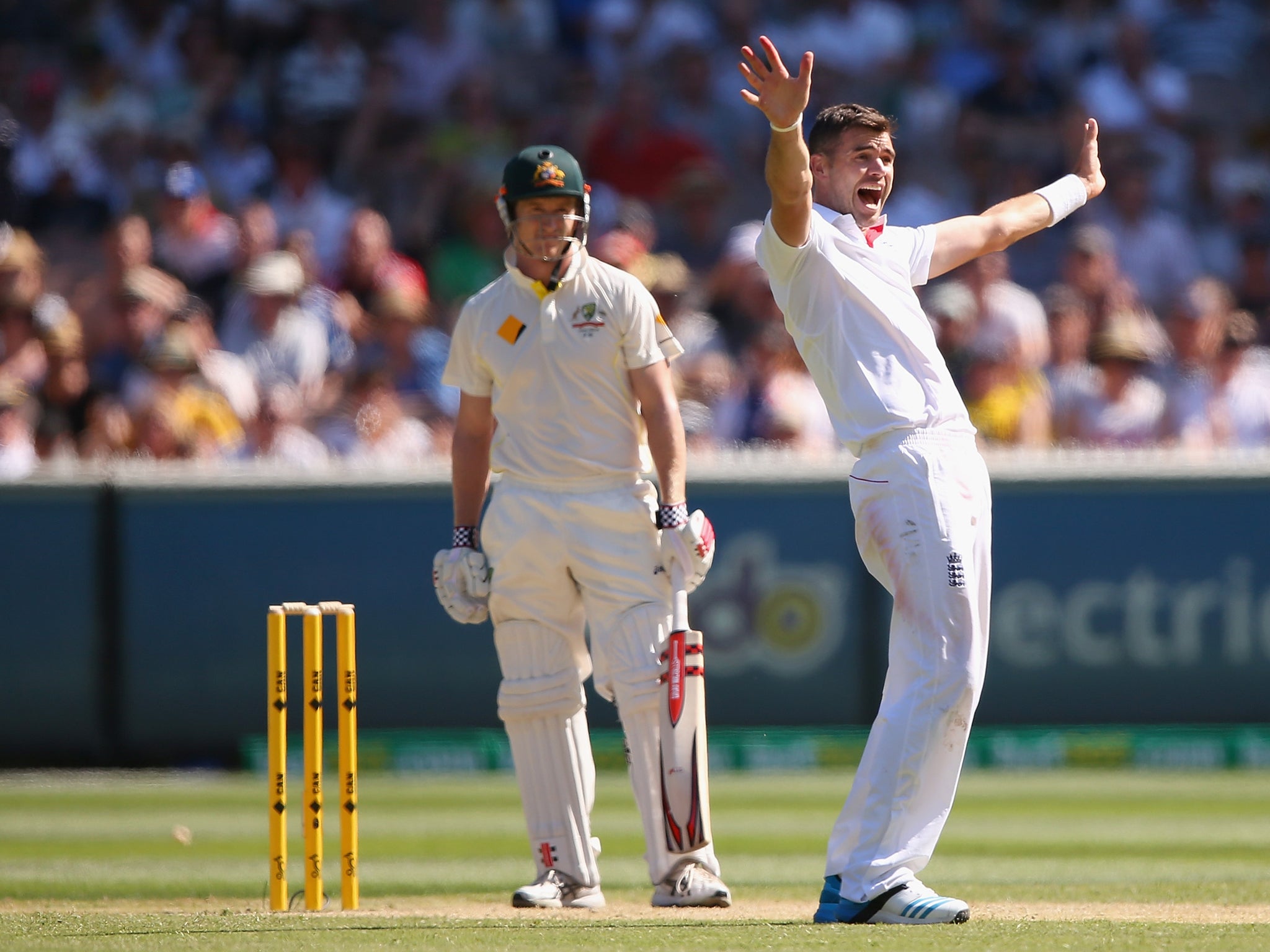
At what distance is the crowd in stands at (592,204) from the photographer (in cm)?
1113

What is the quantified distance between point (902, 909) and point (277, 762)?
193 cm

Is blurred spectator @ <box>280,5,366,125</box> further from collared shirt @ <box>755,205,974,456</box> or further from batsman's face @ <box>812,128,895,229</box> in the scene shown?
collared shirt @ <box>755,205,974,456</box>

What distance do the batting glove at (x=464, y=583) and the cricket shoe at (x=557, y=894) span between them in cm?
86

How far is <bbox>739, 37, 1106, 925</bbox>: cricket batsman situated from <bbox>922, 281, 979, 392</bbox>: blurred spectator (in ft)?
19.6

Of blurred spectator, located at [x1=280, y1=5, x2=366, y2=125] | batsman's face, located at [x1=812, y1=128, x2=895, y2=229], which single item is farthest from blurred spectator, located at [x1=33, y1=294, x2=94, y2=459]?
batsman's face, located at [x1=812, y1=128, x2=895, y2=229]

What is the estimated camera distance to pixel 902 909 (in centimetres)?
499

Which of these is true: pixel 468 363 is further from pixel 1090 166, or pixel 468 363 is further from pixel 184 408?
pixel 184 408

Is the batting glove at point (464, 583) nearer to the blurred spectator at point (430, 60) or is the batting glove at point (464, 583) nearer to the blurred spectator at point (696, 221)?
the blurred spectator at point (696, 221)

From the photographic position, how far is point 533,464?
5.95 m

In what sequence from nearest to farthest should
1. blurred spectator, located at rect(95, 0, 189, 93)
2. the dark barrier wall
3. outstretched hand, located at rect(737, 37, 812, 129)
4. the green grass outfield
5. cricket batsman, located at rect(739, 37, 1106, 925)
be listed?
outstretched hand, located at rect(737, 37, 812, 129)
the green grass outfield
cricket batsman, located at rect(739, 37, 1106, 925)
the dark barrier wall
blurred spectator, located at rect(95, 0, 189, 93)

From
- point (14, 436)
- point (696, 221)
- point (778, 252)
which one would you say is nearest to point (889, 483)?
point (778, 252)

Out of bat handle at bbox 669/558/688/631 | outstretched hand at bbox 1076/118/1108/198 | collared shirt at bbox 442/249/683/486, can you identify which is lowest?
bat handle at bbox 669/558/688/631

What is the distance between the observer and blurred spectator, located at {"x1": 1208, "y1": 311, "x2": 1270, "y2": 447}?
11117mm

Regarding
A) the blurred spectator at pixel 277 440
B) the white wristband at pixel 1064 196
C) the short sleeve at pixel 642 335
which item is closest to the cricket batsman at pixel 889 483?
the white wristband at pixel 1064 196
